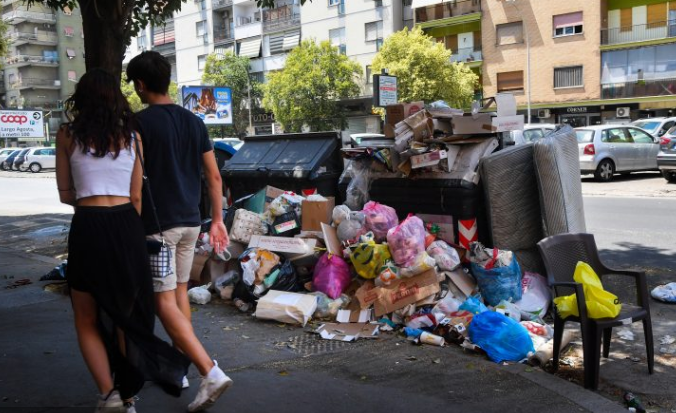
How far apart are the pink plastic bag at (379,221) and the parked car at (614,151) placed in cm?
1214

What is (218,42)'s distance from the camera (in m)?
50.0

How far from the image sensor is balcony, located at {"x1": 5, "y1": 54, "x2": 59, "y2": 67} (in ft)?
221

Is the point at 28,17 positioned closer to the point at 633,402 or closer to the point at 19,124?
the point at 19,124

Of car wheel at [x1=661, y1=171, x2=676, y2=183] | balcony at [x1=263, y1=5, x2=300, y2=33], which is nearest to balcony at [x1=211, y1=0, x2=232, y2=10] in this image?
balcony at [x1=263, y1=5, x2=300, y2=33]

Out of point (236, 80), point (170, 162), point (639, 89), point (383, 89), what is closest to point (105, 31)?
point (170, 162)

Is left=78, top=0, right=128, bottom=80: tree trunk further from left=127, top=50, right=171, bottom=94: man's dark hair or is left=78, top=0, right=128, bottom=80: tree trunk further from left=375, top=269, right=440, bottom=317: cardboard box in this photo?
left=375, top=269, right=440, bottom=317: cardboard box

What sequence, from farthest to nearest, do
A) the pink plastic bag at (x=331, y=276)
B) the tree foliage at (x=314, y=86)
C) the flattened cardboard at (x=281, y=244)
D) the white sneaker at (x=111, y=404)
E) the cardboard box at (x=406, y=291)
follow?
the tree foliage at (x=314, y=86) < the flattened cardboard at (x=281, y=244) < the pink plastic bag at (x=331, y=276) < the cardboard box at (x=406, y=291) < the white sneaker at (x=111, y=404)

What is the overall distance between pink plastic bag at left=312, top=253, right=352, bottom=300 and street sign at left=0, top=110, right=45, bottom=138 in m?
29.0

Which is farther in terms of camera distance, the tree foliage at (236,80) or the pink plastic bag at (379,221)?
the tree foliage at (236,80)

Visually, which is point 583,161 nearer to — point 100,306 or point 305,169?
point 305,169

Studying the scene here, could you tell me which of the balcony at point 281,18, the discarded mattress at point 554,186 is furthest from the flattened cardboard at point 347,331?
the balcony at point 281,18

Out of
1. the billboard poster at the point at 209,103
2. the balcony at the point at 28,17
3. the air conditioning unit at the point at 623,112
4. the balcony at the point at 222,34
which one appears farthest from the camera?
the balcony at the point at 28,17

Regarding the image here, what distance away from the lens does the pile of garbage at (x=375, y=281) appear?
437cm

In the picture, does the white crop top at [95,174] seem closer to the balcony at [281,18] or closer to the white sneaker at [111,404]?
the white sneaker at [111,404]
